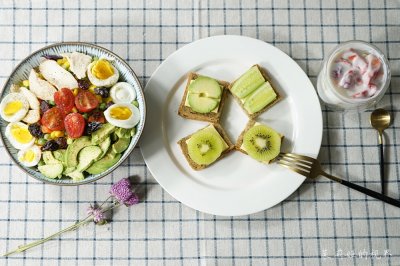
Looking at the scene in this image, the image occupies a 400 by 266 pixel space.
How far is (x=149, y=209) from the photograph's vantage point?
196 cm

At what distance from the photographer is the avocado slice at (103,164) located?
5.80ft

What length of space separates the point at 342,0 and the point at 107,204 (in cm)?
138

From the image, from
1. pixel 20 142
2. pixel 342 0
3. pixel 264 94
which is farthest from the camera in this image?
pixel 342 0

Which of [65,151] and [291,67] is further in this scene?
[291,67]

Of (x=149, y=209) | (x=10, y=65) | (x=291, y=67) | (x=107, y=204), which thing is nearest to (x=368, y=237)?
(x=291, y=67)

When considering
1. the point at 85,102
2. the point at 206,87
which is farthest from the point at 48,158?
the point at 206,87

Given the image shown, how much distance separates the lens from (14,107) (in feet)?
5.85

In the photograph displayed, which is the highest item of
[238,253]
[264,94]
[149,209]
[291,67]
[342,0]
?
[342,0]

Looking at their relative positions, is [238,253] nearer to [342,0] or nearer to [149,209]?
[149,209]

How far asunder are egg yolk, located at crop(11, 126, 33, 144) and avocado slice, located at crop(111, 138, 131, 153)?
334mm

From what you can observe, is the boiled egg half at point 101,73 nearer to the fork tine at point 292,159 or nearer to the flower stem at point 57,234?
the flower stem at point 57,234

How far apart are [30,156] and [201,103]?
0.71 m

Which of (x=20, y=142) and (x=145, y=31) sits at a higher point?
(x=145, y=31)

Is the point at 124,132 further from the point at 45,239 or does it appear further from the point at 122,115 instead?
the point at 45,239
